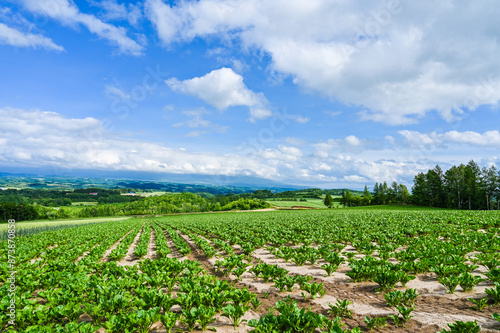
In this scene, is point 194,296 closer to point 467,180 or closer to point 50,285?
point 50,285

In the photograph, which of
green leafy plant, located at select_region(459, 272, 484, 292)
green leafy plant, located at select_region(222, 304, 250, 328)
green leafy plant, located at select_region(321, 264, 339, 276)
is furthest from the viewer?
green leafy plant, located at select_region(321, 264, 339, 276)

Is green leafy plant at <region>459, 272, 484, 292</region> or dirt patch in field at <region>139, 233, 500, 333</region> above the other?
green leafy plant at <region>459, 272, 484, 292</region>

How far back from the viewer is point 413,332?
5.92 metres

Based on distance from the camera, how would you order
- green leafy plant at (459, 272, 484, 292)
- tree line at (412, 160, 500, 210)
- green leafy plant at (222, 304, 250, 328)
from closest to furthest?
green leafy plant at (222, 304, 250, 328) → green leafy plant at (459, 272, 484, 292) → tree line at (412, 160, 500, 210)

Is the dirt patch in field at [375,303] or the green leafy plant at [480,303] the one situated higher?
the green leafy plant at [480,303]

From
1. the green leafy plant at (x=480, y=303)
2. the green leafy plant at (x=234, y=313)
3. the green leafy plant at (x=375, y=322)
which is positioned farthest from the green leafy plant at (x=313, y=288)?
the green leafy plant at (x=480, y=303)

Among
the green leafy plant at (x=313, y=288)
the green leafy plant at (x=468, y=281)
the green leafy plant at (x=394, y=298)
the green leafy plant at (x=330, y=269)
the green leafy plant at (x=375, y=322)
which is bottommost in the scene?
the green leafy plant at (x=330, y=269)

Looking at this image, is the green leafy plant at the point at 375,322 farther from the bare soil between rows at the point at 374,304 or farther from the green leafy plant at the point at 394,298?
the green leafy plant at the point at 394,298

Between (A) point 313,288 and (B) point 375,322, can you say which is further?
(A) point 313,288

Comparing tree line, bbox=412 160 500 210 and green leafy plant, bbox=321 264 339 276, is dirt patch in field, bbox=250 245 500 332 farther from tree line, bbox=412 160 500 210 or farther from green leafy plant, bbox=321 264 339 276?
tree line, bbox=412 160 500 210

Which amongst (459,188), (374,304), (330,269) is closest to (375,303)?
(374,304)

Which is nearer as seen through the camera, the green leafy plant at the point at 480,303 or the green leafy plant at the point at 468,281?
the green leafy plant at the point at 480,303

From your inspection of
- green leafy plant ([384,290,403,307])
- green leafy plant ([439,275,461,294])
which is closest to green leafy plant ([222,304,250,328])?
green leafy plant ([384,290,403,307])

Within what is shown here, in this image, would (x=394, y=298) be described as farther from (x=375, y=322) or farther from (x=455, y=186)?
(x=455, y=186)
